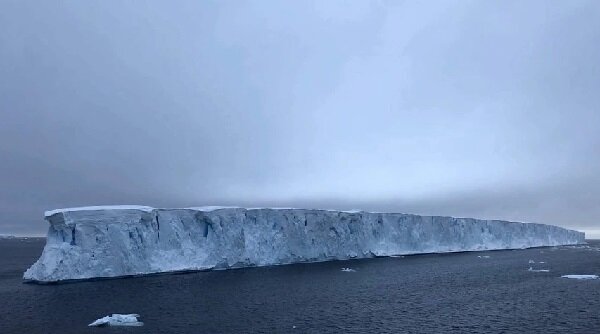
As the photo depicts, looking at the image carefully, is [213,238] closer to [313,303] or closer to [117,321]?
[313,303]

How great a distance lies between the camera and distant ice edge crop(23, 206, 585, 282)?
26938 millimetres

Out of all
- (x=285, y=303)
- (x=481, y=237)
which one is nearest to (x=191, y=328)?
(x=285, y=303)

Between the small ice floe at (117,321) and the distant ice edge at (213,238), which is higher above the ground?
the distant ice edge at (213,238)

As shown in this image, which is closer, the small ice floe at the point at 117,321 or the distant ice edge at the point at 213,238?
the small ice floe at the point at 117,321

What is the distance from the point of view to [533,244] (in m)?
67.4

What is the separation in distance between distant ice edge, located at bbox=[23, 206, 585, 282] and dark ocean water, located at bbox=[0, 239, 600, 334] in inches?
48.7

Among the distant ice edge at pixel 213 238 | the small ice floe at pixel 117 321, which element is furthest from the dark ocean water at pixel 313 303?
the distant ice edge at pixel 213 238

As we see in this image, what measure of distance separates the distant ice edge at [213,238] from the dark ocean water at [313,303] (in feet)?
4.06

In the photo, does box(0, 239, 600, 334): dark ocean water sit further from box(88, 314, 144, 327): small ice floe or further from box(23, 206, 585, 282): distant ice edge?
box(23, 206, 585, 282): distant ice edge

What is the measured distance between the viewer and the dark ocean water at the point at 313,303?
16.6 meters

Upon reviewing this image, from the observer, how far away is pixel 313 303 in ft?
69.7

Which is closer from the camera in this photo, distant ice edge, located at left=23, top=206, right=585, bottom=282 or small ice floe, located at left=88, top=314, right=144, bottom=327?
small ice floe, located at left=88, top=314, right=144, bottom=327

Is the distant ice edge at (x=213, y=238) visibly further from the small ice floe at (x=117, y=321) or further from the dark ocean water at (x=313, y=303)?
the small ice floe at (x=117, y=321)

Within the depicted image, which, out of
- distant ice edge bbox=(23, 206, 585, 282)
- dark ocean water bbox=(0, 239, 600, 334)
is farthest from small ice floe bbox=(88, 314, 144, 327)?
distant ice edge bbox=(23, 206, 585, 282)
